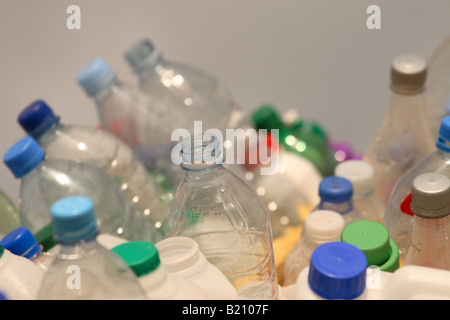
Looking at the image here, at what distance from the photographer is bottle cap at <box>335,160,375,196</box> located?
85 cm

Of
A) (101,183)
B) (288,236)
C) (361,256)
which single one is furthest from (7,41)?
(361,256)

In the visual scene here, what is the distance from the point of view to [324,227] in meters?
0.74

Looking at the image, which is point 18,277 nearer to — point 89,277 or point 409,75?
point 89,277

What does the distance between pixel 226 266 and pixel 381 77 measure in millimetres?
841

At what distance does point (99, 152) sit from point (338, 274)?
0.55 meters

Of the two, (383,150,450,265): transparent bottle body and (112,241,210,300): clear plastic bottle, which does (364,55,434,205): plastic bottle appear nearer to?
(383,150,450,265): transparent bottle body

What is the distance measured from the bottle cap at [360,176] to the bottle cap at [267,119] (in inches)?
16.8

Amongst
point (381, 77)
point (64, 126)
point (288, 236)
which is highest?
point (64, 126)

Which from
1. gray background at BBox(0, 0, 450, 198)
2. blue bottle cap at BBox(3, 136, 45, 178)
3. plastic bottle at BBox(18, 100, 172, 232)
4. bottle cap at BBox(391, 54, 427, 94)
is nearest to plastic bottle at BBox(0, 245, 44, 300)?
blue bottle cap at BBox(3, 136, 45, 178)

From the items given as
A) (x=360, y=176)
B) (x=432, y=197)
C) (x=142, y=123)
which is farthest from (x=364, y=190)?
(x=142, y=123)

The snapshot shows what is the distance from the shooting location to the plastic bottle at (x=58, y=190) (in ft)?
2.62

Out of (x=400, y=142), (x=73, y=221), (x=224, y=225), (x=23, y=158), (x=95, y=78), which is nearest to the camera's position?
(x=73, y=221)

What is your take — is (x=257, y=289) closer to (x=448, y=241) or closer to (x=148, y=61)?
(x=448, y=241)

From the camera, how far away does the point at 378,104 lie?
1385 mm
